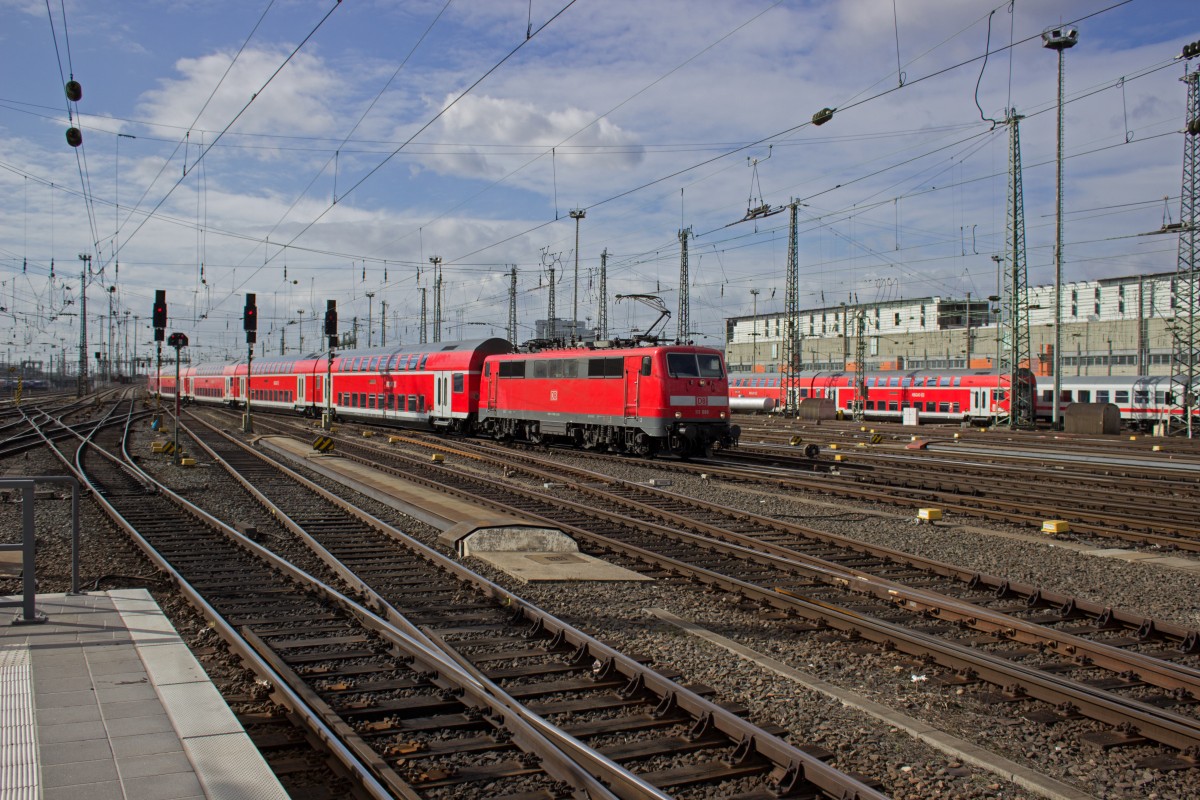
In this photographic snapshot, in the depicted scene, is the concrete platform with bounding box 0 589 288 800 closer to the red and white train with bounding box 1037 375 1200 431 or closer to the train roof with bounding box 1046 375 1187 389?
the red and white train with bounding box 1037 375 1200 431

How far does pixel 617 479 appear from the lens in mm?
19219

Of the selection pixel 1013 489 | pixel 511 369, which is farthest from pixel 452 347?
pixel 1013 489

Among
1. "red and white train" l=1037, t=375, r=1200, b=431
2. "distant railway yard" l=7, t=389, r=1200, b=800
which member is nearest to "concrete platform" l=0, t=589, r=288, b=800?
"distant railway yard" l=7, t=389, r=1200, b=800

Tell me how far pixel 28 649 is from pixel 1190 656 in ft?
29.9

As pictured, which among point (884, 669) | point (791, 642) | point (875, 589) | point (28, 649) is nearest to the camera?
point (28, 649)

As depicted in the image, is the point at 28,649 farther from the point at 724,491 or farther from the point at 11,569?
the point at 724,491

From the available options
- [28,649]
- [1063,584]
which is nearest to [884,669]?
[1063,584]

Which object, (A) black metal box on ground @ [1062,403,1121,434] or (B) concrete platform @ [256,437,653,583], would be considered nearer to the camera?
(B) concrete platform @ [256,437,653,583]

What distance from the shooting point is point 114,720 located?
520 centimetres

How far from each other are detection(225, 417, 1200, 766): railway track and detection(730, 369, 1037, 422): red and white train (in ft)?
111

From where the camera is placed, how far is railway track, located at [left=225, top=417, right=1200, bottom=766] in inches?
247

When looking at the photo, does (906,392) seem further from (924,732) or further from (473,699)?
(473,699)

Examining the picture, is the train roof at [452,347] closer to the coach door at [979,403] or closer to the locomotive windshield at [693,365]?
the locomotive windshield at [693,365]

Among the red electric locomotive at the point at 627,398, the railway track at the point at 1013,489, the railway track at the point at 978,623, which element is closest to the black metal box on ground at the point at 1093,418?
the railway track at the point at 1013,489
